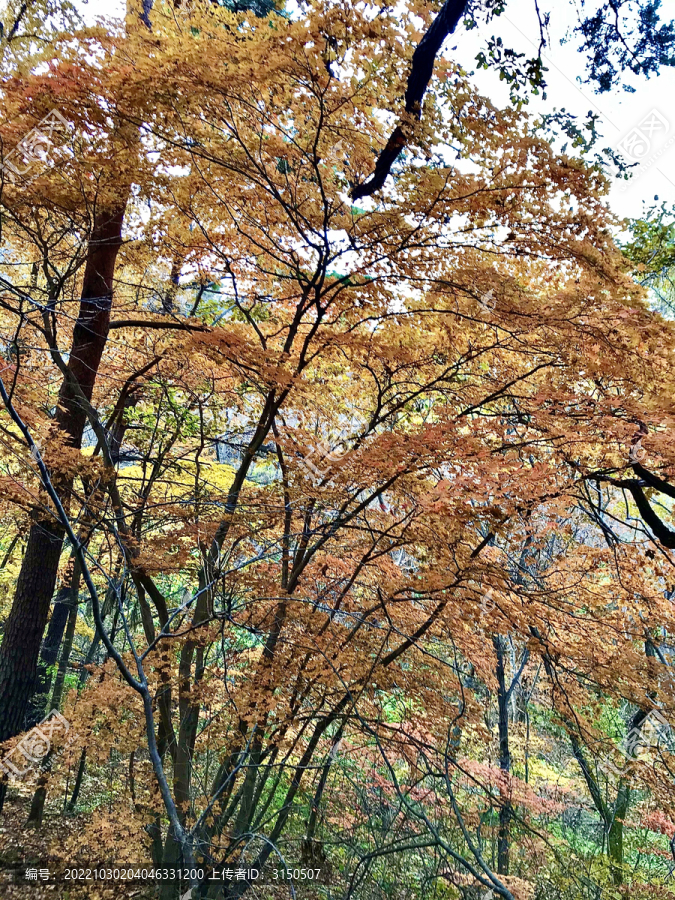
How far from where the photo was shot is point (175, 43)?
9.16 feet

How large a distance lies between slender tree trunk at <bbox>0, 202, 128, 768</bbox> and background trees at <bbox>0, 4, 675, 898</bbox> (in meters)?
0.03

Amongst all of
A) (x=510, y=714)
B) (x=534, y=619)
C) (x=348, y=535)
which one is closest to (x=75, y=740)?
(x=348, y=535)

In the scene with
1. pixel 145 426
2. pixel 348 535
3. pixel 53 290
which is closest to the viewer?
pixel 53 290

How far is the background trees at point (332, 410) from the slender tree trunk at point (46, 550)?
0.03m

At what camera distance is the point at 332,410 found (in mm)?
5250

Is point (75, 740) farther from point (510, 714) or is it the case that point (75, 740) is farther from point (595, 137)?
point (510, 714)

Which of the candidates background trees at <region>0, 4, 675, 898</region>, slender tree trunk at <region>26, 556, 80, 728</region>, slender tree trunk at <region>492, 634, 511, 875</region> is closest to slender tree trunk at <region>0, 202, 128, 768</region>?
background trees at <region>0, 4, 675, 898</region>

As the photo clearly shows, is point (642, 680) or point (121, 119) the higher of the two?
point (121, 119)

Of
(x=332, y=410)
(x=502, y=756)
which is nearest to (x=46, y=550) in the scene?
(x=332, y=410)

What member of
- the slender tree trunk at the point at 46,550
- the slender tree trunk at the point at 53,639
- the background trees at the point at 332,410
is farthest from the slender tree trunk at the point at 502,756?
the slender tree trunk at the point at 53,639

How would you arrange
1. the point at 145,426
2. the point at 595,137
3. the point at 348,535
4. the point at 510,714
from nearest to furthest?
1. the point at 595,137
2. the point at 348,535
3. the point at 145,426
4. the point at 510,714

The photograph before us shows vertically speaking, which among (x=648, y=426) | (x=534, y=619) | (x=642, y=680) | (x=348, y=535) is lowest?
(x=642, y=680)

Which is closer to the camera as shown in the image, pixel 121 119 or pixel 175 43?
pixel 175 43

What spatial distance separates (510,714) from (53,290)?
10.9 metres
